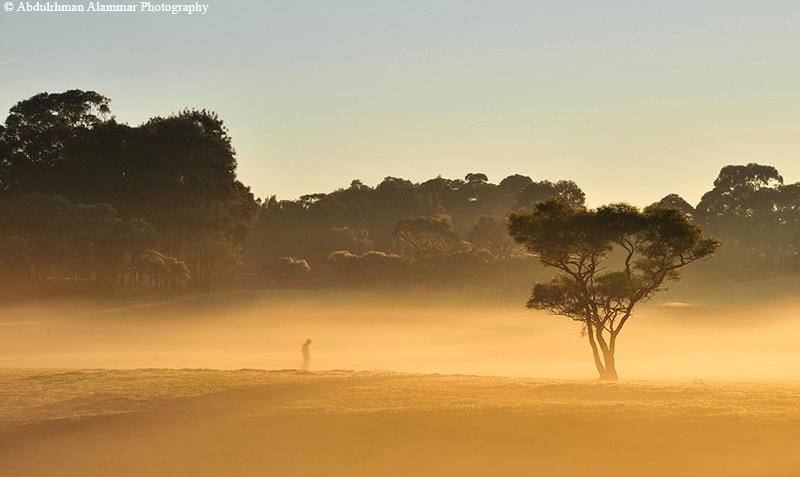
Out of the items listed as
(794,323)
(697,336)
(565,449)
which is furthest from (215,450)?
(794,323)

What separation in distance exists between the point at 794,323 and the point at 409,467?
59512 millimetres

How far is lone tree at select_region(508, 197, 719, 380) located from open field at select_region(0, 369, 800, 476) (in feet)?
41.2

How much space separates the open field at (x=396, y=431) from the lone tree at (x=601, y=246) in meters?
12.5

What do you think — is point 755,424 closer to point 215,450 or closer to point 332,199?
point 215,450

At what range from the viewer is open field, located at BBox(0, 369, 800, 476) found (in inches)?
640

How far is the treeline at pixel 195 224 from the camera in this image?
254 feet

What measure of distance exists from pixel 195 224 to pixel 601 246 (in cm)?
5969

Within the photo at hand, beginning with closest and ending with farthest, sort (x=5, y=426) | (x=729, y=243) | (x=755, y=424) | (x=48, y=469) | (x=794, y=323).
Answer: (x=48, y=469) < (x=755, y=424) < (x=5, y=426) < (x=794, y=323) < (x=729, y=243)

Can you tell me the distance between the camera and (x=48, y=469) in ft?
53.4

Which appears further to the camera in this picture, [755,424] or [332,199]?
[332,199]

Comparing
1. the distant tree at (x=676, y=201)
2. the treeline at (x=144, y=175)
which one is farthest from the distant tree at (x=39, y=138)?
the distant tree at (x=676, y=201)

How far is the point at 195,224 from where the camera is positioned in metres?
89.1

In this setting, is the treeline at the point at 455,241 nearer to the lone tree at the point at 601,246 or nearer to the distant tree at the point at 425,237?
the distant tree at the point at 425,237

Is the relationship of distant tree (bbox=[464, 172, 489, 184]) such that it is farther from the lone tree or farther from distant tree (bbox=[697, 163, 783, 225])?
the lone tree
